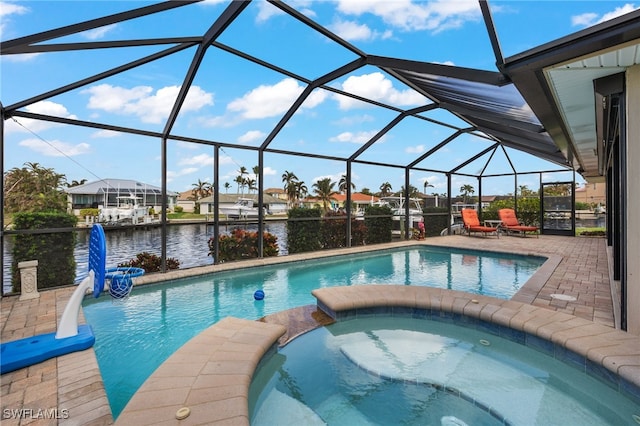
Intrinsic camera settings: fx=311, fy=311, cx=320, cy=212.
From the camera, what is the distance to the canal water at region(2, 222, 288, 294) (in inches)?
219

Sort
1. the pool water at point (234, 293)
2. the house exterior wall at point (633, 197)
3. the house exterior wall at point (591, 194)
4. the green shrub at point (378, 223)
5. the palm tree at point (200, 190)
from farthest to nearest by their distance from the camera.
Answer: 1. the house exterior wall at point (591, 194)
2. the green shrub at point (378, 223)
3. the palm tree at point (200, 190)
4. the pool water at point (234, 293)
5. the house exterior wall at point (633, 197)

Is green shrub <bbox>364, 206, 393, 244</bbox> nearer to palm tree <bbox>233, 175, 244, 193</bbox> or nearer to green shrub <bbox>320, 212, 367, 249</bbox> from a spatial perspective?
green shrub <bbox>320, 212, 367, 249</bbox>

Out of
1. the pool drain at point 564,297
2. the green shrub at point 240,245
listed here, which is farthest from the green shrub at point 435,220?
the pool drain at point 564,297

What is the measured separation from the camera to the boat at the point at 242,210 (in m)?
8.02

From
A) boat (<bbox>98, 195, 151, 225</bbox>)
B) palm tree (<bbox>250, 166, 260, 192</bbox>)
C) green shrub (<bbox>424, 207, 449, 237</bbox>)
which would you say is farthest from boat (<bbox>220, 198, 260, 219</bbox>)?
green shrub (<bbox>424, 207, 449, 237</bbox>)

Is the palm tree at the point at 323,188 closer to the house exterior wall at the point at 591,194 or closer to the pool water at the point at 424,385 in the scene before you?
the house exterior wall at the point at 591,194

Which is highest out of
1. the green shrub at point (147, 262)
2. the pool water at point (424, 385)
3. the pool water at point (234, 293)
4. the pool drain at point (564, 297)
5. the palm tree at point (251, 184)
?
the palm tree at point (251, 184)

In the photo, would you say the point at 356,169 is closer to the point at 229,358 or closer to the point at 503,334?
the point at 503,334

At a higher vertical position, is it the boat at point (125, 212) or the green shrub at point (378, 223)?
the boat at point (125, 212)

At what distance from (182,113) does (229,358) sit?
498 cm

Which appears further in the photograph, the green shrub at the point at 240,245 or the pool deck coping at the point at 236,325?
the green shrub at the point at 240,245

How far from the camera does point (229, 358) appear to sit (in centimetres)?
277

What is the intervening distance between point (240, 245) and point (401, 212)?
793cm

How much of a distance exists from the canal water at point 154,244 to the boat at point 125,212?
0.78 ft
